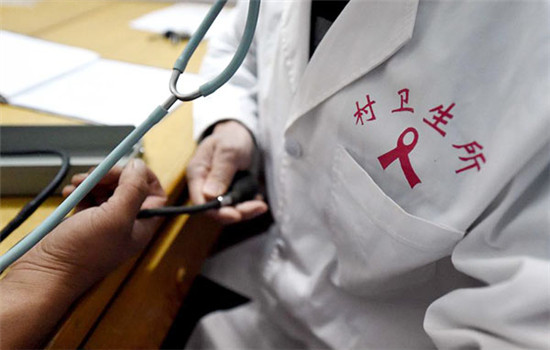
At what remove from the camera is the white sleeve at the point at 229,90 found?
672 millimetres

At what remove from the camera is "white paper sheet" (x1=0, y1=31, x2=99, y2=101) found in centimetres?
70

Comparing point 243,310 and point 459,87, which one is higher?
point 459,87

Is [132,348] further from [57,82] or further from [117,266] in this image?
[57,82]

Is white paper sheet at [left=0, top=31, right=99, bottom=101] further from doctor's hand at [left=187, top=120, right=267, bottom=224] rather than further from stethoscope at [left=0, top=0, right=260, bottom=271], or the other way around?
stethoscope at [left=0, top=0, right=260, bottom=271]

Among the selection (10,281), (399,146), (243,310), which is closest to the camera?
(10,281)

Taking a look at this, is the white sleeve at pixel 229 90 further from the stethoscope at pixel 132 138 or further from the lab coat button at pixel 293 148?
the stethoscope at pixel 132 138

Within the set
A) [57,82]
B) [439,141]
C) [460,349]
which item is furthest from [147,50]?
[460,349]

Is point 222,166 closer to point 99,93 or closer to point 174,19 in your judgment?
point 99,93

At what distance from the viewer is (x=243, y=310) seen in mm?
687

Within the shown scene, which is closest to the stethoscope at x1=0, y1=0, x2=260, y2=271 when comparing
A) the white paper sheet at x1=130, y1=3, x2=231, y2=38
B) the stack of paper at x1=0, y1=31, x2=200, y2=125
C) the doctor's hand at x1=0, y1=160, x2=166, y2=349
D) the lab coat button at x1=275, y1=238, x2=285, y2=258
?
the doctor's hand at x1=0, y1=160, x2=166, y2=349

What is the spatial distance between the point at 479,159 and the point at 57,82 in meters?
0.68

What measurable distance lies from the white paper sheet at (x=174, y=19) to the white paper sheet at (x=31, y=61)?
0.77ft

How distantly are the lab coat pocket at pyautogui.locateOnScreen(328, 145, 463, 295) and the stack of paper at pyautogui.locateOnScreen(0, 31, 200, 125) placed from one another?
289 millimetres

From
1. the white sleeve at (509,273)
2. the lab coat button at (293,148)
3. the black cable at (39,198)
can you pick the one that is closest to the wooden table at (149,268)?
the black cable at (39,198)
